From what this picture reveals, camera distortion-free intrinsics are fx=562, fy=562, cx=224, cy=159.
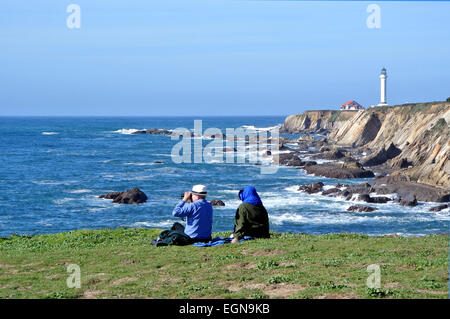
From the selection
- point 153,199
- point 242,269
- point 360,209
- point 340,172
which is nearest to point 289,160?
point 340,172

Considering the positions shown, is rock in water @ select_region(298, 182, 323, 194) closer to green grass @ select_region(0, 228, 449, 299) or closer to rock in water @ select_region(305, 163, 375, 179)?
rock in water @ select_region(305, 163, 375, 179)

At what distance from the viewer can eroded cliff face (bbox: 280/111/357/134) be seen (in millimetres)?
143125

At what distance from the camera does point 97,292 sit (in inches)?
428

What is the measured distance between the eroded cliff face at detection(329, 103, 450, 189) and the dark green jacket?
36.7m

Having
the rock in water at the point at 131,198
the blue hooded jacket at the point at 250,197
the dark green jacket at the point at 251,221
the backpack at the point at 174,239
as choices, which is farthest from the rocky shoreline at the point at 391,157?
the backpack at the point at 174,239

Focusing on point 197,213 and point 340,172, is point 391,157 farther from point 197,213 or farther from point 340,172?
point 197,213

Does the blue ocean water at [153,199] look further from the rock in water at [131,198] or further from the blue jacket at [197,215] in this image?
the blue jacket at [197,215]

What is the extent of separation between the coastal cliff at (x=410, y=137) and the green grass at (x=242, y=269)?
36.8 metres

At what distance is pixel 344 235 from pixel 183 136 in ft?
424

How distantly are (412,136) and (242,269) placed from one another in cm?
6735
